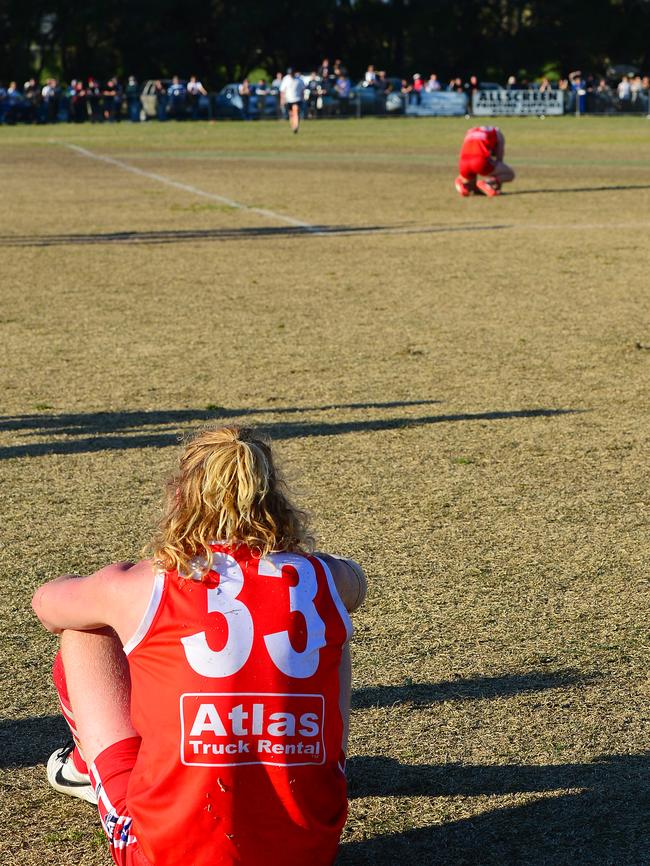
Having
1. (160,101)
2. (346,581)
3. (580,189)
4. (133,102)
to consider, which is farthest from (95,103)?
(346,581)

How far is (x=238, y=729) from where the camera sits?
3.15 m

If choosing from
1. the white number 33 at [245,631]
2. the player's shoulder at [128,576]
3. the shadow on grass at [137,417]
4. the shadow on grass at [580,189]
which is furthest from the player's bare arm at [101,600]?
the shadow on grass at [580,189]

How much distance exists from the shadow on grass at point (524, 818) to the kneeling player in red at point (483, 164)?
19.6 metres

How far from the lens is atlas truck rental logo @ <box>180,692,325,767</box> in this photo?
10.3 feet

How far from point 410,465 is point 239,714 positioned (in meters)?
4.25

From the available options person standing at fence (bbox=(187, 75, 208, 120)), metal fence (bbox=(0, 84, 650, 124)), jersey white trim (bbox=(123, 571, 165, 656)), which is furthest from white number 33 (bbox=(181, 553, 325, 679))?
person standing at fence (bbox=(187, 75, 208, 120))

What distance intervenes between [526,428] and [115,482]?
251 cm

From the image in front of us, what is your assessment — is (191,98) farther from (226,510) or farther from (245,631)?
(245,631)

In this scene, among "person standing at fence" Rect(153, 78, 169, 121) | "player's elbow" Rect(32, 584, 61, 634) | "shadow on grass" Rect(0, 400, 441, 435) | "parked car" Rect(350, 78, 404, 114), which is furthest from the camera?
"parked car" Rect(350, 78, 404, 114)

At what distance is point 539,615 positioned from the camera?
5.24m

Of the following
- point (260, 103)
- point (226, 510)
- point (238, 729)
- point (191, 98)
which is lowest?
point (260, 103)

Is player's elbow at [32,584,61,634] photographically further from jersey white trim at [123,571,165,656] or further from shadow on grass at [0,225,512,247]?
shadow on grass at [0,225,512,247]

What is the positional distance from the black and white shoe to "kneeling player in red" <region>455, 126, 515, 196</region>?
19888 mm

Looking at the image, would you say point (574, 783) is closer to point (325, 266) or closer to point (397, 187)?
point (325, 266)
